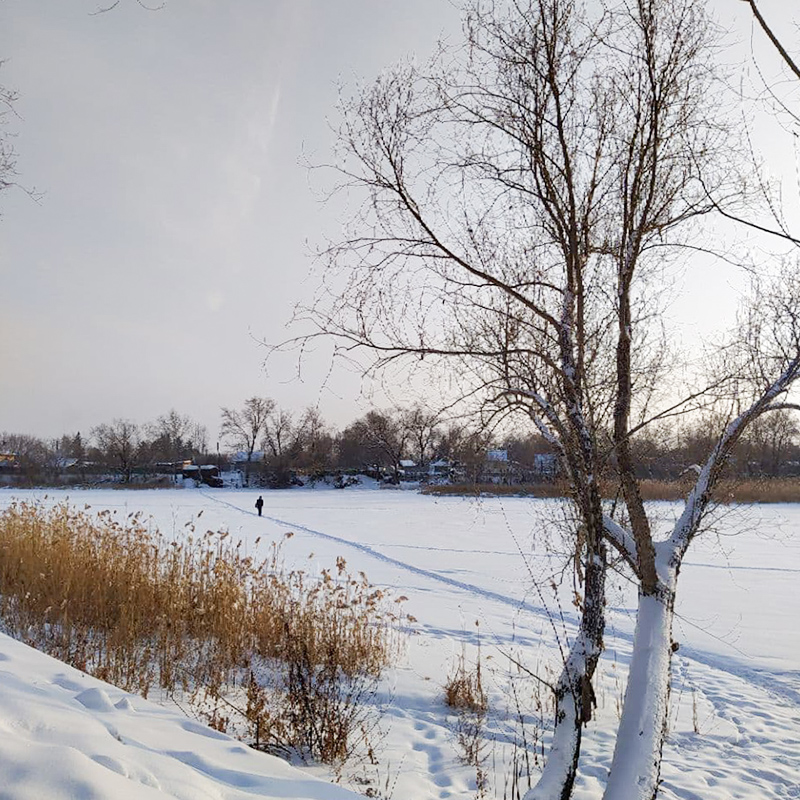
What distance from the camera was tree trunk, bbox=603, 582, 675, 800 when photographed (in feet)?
10.8

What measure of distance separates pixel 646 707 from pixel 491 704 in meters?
2.59

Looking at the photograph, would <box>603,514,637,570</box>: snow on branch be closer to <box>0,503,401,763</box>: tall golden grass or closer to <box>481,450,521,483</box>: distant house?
<box>481,450,521,483</box>: distant house

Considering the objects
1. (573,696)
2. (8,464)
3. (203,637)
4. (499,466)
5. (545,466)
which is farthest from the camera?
(8,464)

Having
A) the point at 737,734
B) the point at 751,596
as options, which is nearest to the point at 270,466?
the point at 751,596

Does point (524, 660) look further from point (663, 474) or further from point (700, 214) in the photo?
point (700, 214)

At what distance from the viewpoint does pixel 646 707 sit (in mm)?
3475

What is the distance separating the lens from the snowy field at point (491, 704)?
2.21 meters

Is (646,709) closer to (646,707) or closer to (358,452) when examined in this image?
(646,707)

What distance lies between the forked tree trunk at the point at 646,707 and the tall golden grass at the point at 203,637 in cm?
187

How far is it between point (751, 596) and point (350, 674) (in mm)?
9512

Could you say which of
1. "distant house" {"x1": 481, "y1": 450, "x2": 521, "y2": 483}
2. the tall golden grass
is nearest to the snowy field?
"distant house" {"x1": 481, "y1": 450, "x2": 521, "y2": 483}

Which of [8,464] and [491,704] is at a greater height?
[8,464]

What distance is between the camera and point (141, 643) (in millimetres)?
5781

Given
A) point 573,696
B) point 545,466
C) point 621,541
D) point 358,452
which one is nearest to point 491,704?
point 545,466
